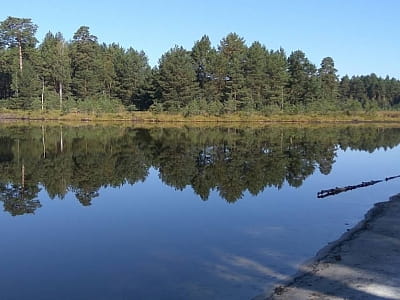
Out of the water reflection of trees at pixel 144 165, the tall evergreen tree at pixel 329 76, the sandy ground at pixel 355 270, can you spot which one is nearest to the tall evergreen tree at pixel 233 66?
the tall evergreen tree at pixel 329 76

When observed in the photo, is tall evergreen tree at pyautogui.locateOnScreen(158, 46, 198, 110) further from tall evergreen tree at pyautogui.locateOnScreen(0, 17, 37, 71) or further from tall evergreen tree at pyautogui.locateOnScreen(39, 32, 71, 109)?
tall evergreen tree at pyautogui.locateOnScreen(0, 17, 37, 71)

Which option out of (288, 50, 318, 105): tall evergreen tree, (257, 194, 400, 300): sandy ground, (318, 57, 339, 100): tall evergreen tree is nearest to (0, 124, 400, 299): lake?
(257, 194, 400, 300): sandy ground

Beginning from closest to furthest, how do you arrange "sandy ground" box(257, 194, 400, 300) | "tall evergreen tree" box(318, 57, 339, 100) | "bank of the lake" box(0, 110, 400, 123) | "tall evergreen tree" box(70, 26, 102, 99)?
"sandy ground" box(257, 194, 400, 300) < "bank of the lake" box(0, 110, 400, 123) < "tall evergreen tree" box(70, 26, 102, 99) < "tall evergreen tree" box(318, 57, 339, 100)

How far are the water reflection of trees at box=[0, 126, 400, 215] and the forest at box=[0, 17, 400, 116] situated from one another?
131 feet

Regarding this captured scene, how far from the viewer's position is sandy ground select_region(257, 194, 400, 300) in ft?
26.1

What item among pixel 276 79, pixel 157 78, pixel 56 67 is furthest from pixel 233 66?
pixel 56 67

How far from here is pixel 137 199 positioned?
59.0 feet

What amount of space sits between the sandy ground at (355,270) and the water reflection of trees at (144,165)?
23.0 feet

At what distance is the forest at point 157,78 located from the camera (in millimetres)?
79375

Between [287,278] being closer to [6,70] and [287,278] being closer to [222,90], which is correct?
[222,90]

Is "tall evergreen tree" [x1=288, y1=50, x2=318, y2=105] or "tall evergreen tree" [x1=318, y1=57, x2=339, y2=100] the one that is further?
"tall evergreen tree" [x1=318, y1=57, x2=339, y2=100]

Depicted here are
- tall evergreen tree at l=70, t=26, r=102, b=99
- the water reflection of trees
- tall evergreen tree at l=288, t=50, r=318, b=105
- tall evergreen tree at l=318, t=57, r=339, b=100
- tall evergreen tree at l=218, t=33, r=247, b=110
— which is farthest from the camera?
tall evergreen tree at l=318, t=57, r=339, b=100

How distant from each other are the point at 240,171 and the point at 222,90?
63112mm

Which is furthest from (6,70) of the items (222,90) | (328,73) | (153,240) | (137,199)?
(153,240)
